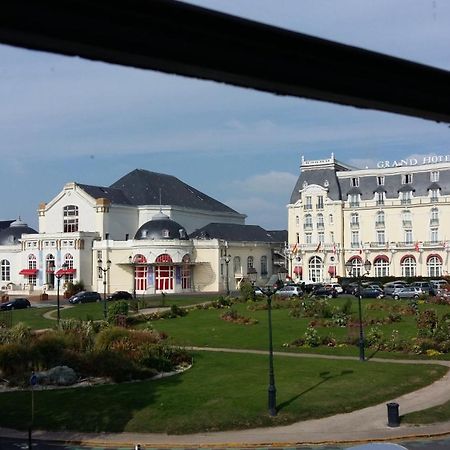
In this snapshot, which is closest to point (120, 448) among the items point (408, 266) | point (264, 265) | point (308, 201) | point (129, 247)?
point (129, 247)

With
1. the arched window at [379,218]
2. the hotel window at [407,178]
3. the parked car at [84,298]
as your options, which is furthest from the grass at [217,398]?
the hotel window at [407,178]

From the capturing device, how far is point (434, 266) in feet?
219

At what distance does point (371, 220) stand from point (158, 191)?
2603 cm

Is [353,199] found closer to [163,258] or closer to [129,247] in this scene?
[163,258]

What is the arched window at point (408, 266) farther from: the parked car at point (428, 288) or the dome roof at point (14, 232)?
the dome roof at point (14, 232)

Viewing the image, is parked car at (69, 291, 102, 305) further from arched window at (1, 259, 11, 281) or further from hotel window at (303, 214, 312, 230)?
hotel window at (303, 214, 312, 230)

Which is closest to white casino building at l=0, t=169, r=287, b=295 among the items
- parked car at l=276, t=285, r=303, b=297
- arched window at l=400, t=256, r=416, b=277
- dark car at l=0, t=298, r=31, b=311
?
dark car at l=0, t=298, r=31, b=311

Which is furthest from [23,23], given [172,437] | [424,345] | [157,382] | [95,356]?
[424,345]

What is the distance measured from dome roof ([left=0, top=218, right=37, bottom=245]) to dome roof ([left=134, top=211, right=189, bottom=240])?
57.5 feet

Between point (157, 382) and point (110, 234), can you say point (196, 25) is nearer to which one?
point (157, 382)

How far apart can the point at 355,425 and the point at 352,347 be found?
12.5 m

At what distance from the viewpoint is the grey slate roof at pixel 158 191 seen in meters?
77.7

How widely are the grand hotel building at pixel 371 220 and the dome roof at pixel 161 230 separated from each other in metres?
13.6

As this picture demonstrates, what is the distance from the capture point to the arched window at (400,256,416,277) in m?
67.8
